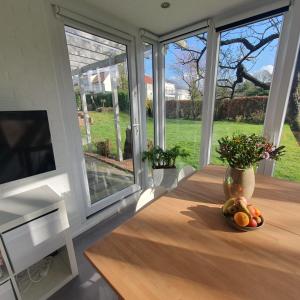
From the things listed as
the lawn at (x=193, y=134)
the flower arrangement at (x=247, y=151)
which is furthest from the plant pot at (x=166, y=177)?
the flower arrangement at (x=247, y=151)

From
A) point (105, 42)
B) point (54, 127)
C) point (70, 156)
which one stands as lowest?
point (70, 156)

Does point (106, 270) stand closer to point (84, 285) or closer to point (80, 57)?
point (84, 285)

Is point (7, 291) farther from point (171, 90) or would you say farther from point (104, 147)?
point (171, 90)

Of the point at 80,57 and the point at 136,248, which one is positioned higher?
the point at 80,57

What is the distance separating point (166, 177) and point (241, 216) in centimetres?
190

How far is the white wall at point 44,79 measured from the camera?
1429 mm

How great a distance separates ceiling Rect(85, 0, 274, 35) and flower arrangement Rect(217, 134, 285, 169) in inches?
64.4

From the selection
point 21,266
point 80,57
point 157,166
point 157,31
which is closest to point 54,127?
point 80,57

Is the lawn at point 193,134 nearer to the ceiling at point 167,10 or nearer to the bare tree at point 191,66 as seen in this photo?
the bare tree at point 191,66

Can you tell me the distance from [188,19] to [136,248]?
2.54 m

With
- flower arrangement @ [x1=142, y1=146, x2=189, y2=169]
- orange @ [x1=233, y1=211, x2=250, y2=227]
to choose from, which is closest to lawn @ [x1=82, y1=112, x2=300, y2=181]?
flower arrangement @ [x1=142, y1=146, x2=189, y2=169]

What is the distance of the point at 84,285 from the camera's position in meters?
1.54

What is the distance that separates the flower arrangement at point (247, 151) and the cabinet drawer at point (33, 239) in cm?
136

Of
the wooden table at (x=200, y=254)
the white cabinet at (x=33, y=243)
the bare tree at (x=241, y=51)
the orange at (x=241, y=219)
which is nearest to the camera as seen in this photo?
the wooden table at (x=200, y=254)
